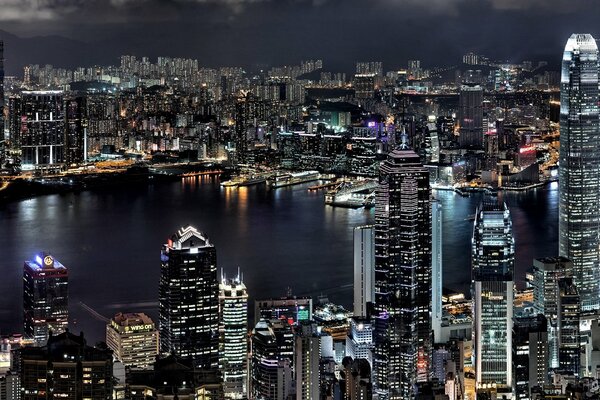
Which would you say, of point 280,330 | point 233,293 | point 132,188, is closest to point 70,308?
point 233,293

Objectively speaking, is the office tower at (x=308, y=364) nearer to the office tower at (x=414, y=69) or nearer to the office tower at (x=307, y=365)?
the office tower at (x=307, y=365)

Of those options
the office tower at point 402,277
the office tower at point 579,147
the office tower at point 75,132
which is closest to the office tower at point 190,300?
the office tower at point 402,277

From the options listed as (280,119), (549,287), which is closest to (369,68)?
(280,119)

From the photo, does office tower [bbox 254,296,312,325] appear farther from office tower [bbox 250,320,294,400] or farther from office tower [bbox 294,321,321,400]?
office tower [bbox 294,321,321,400]

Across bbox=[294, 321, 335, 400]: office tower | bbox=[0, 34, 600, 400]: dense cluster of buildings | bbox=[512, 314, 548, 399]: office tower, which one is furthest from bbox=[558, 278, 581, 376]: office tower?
bbox=[294, 321, 335, 400]: office tower

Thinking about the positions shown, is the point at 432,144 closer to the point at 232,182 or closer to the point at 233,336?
the point at 232,182

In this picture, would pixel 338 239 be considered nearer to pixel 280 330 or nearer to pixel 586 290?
pixel 586 290
